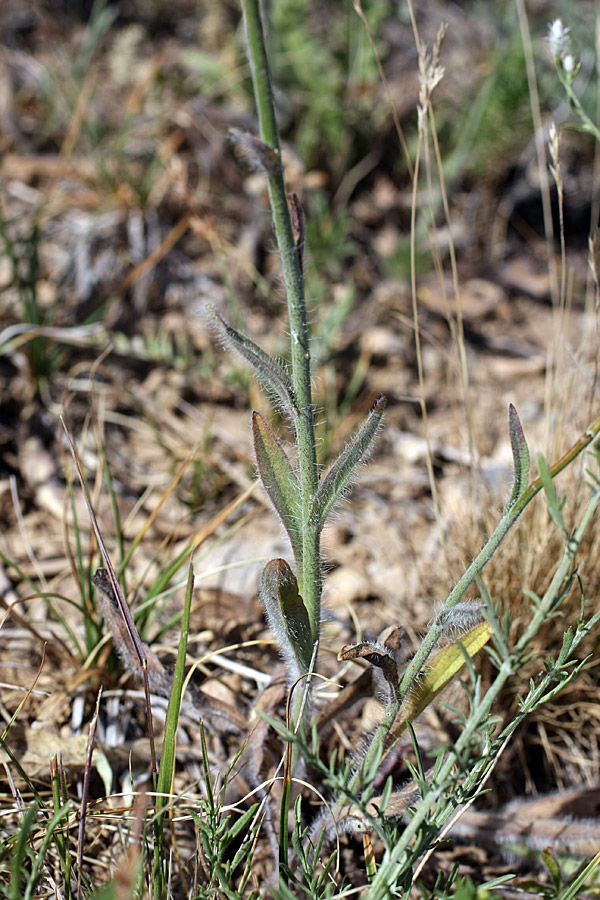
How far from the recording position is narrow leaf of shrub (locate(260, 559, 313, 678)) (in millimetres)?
1173

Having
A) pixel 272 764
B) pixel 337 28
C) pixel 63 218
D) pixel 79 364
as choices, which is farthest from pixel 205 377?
pixel 337 28

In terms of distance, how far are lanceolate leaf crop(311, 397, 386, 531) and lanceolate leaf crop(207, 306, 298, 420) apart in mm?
105

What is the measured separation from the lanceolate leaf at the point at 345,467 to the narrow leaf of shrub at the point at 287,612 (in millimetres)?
99

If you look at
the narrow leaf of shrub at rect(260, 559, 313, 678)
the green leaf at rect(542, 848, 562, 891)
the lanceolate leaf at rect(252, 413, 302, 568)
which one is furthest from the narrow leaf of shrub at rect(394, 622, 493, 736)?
the green leaf at rect(542, 848, 562, 891)

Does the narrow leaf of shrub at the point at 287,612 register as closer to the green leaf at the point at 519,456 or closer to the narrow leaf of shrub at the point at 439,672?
the narrow leaf of shrub at the point at 439,672

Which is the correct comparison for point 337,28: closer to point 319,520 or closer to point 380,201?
point 380,201

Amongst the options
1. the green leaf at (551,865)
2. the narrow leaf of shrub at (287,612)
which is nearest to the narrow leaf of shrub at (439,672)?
the narrow leaf of shrub at (287,612)

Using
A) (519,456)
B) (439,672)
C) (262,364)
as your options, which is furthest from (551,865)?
(262,364)

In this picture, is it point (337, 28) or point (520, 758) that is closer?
point (520, 758)

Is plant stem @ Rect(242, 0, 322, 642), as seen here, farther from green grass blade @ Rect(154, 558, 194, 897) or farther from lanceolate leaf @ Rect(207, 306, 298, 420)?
green grass blade @ Rect(154, 558, 194, 897)

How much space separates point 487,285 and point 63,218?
1.81 metres

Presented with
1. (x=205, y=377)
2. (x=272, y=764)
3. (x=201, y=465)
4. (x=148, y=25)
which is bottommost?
(x=272, y=764)

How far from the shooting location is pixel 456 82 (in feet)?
11.8

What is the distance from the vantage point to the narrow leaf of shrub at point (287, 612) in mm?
1173
